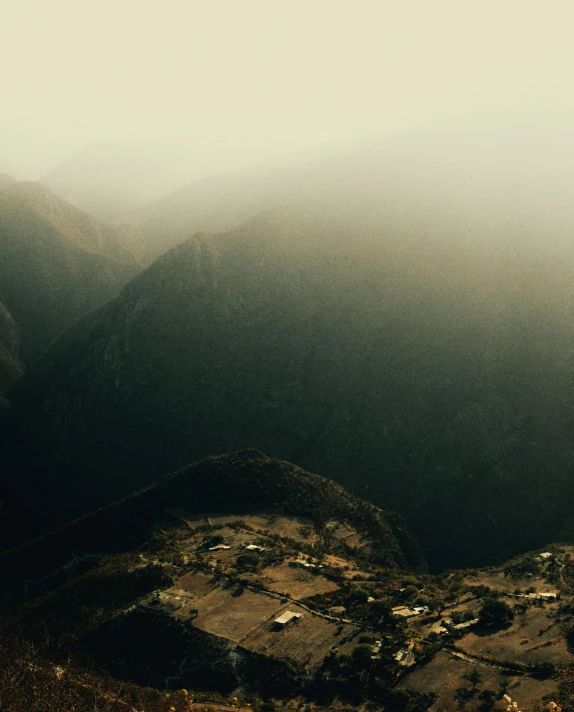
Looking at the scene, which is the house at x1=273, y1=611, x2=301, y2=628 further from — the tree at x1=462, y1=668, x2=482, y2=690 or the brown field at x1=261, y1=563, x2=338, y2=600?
the tree at x1=462, y1=668, x2=482, y2=690

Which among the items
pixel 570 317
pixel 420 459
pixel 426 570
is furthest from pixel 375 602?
pixel 570 317

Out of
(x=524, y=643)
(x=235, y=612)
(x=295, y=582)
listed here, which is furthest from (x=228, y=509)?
(x=524, y=643)

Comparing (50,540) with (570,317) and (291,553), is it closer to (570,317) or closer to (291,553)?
(291,553)

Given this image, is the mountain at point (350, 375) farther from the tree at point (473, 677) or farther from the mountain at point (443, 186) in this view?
the tree at point (473, 677)

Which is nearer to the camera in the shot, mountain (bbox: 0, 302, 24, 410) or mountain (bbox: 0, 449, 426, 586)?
mountain (bbox: 0, 449, 426, 586)

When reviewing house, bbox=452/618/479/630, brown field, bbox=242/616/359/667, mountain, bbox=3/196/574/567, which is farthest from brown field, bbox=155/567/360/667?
mountain, bbox=3/196/574/567

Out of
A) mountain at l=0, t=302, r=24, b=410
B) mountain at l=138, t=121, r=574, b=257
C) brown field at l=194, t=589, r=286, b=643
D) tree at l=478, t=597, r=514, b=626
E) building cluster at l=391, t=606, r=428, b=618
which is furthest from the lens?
mountain at l=0, t=302, r=24, b=410

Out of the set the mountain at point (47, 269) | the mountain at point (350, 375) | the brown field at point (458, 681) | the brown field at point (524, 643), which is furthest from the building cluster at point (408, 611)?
the mountain at point (47, 269)

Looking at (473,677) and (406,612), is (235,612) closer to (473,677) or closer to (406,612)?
→ (406,612)
